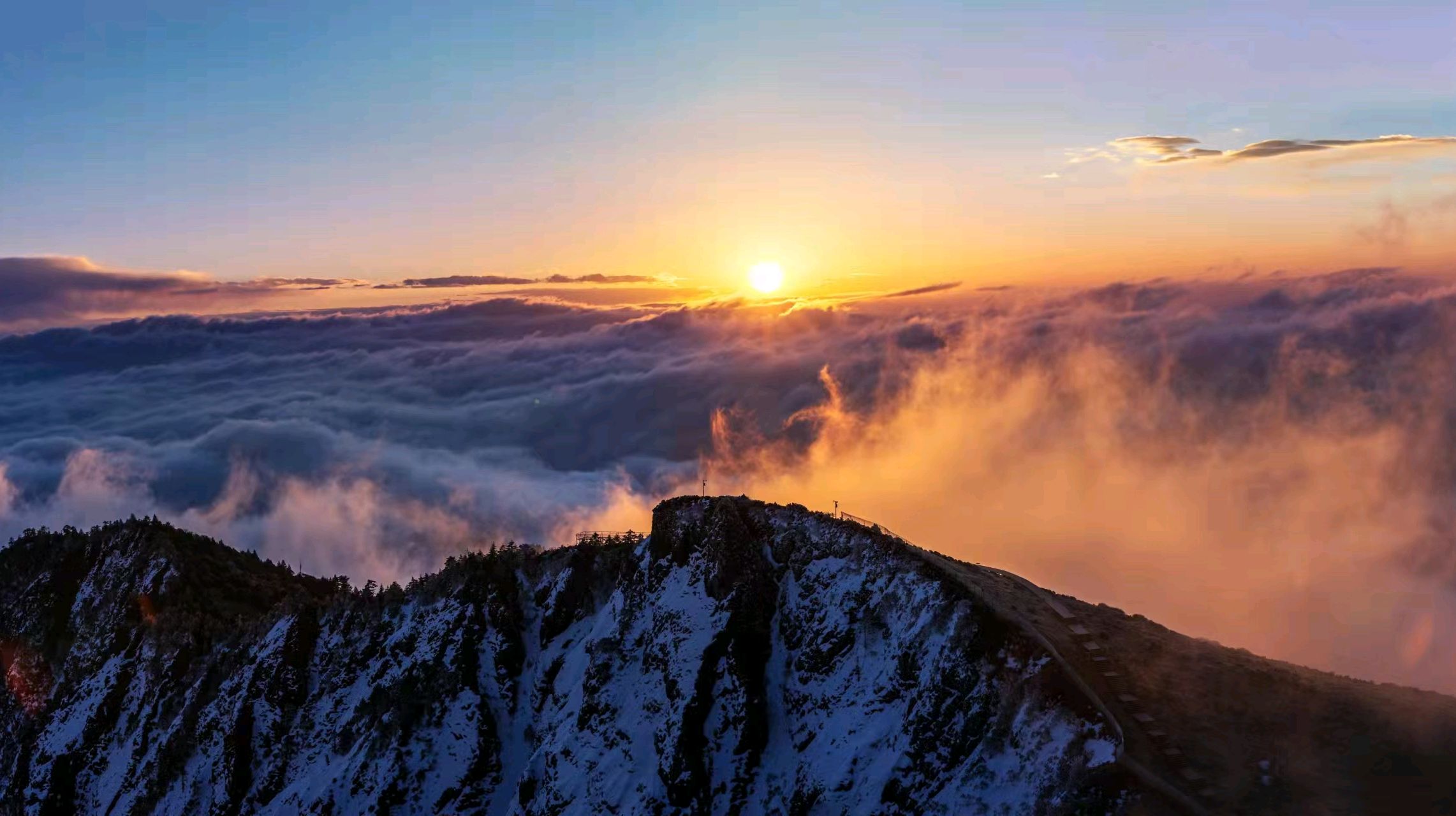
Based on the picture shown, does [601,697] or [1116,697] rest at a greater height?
[1116,697]

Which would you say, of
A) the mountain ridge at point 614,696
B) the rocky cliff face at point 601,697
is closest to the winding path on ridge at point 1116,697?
the mountain ridge at point 614,696

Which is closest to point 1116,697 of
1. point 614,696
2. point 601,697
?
point 614,696

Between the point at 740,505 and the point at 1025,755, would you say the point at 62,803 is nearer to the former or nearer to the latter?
the point at 740,505

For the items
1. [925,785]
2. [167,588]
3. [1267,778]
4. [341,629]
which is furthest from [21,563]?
[1267,778]

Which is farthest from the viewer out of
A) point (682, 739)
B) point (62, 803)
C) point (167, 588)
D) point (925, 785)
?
point (167, 588)

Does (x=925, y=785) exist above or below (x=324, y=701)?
above

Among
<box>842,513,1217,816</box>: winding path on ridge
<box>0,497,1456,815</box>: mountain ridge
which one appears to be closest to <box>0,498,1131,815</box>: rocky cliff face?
<box>0,497,1456,815</box>: mountain ridge

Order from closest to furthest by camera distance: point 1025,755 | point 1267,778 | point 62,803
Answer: point 1267,778
point 1025,755
point 62,803

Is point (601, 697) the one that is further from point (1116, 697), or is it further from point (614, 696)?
point (1116, 697)

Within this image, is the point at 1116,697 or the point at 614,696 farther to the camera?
the point at 614,696
